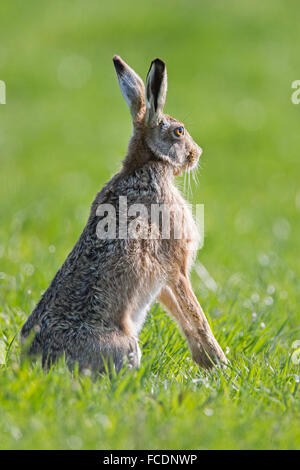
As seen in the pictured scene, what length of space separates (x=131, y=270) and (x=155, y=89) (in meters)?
1.32

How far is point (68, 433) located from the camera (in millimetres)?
3602

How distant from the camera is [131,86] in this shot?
5352 millimetres

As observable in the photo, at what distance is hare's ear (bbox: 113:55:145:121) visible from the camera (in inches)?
210

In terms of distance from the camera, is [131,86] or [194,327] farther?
[131,86]

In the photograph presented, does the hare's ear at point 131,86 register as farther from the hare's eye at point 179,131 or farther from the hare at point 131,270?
the hare's eye at point 179,131

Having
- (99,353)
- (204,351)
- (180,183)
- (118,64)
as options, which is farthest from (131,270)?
(118,64)

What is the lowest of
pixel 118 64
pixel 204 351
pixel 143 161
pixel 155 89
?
pixel 204 351

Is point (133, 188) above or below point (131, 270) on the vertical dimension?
above

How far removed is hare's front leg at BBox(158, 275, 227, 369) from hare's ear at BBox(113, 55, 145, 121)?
1377mm

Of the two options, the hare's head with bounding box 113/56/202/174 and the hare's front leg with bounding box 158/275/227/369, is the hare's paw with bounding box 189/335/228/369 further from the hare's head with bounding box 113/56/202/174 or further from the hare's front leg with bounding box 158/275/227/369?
the hare's head with bounding box 113/56/202/174

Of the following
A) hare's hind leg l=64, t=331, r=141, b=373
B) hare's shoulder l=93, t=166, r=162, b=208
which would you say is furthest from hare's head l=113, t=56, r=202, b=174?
hare's hind leg l=64, t=331, r=141, b=373

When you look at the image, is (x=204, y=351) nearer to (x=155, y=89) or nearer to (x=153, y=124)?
(x=153, y=124)

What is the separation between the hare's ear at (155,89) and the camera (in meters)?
4.94

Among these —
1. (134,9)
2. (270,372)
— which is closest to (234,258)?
(270,372)
